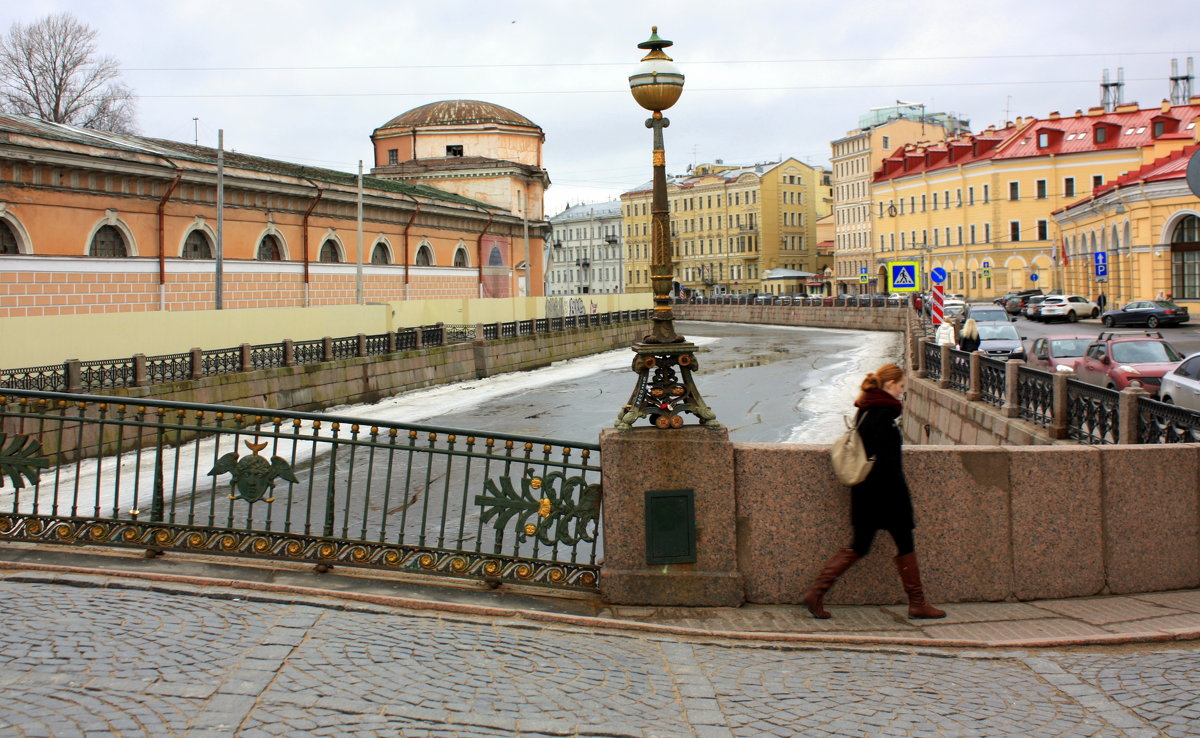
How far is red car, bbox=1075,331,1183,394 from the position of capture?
1966 cm

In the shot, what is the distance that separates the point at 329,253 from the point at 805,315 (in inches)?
1702

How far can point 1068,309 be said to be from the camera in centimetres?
4969

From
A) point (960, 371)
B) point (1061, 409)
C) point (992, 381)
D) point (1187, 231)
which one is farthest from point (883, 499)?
point (1187, 231)

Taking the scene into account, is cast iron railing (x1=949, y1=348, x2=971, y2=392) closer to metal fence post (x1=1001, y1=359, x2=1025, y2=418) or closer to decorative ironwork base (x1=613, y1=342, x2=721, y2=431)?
metal fence post (x1=1001, y1=359, x2=1025, y2=418)

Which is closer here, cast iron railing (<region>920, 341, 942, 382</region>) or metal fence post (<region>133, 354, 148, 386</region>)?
metal fence post (<region>133, 354, 148, 386</region>)

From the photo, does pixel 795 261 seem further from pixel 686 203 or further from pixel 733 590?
pixel 733 590

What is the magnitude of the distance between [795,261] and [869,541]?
115 meters

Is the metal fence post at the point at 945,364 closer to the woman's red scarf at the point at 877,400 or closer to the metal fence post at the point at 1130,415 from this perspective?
the metal fence post at the point at 1130,415

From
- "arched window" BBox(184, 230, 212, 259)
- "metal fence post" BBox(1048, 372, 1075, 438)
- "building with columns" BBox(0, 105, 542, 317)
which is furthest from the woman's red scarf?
"arched window" BBox(184, 230, 212, 259)

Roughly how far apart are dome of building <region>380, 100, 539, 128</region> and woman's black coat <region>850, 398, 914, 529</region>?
57.2m

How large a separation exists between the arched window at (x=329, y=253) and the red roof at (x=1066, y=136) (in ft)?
161

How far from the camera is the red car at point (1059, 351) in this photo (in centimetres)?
2362

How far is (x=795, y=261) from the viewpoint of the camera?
120 m

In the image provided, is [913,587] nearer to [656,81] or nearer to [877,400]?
[877,400]
